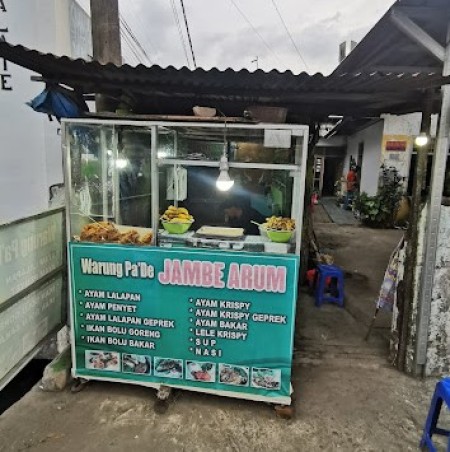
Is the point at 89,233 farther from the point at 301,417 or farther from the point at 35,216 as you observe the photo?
the point at 301,417

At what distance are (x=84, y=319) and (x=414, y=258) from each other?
11.4 feet

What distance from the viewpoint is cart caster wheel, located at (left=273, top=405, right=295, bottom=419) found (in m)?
3.14

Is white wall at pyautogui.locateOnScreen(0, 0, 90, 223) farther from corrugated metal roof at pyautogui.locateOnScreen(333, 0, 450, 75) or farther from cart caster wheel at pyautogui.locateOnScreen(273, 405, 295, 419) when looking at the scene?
corrugated metal roof at pyautogui.locateOnScreen(333, 0, 450, 75)

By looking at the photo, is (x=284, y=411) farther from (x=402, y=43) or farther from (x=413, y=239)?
(x=402, y=43)

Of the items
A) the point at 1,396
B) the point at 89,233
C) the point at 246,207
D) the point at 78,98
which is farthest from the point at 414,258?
the point at 1,396

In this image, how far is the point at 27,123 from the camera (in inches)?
230

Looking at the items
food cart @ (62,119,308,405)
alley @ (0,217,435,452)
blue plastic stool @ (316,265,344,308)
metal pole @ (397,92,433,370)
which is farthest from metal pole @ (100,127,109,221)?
blue plastic stool @ (316,265,344,308)

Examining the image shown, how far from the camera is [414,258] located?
361 centimetres

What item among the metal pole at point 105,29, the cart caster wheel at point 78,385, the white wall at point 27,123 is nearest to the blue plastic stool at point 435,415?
the cart caster wheel at point 78,385

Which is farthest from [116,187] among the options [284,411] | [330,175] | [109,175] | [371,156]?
[330,175]

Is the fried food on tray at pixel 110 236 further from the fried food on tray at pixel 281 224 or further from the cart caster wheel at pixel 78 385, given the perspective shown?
the cart caster wheel at pixel 78 385

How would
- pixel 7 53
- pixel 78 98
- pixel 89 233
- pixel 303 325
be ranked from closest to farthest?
1. pixel 7 53
2. pixel 89 233
3. pixel 78 98
4. pixel 303 325

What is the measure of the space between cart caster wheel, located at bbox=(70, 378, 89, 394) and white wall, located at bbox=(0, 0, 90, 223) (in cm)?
279

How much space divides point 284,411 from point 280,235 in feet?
5.32
